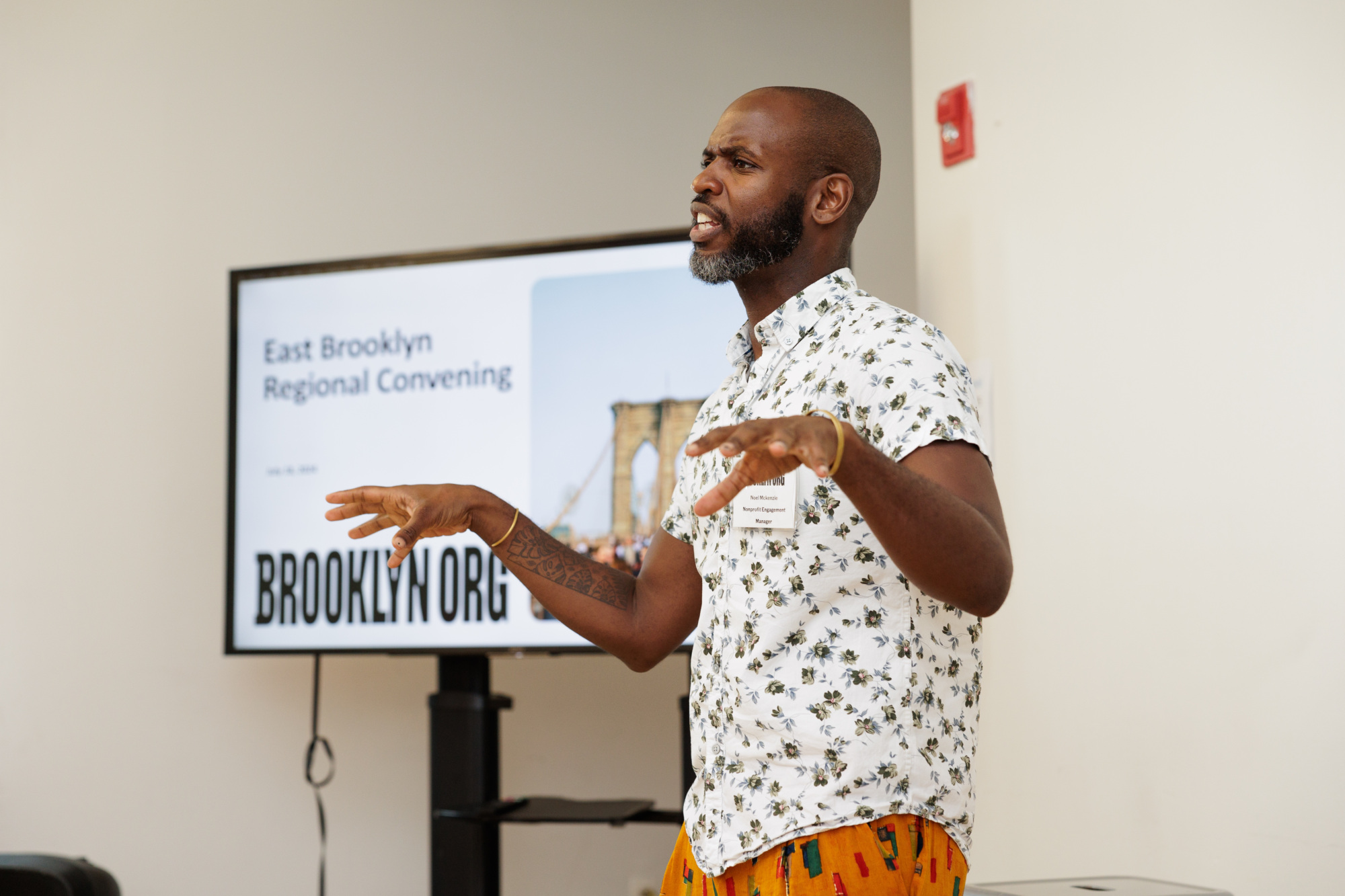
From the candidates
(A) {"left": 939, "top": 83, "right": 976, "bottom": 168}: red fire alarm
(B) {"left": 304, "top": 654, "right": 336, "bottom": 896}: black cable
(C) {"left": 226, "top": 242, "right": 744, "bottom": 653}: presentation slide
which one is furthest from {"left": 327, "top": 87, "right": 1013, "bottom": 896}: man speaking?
(B) {"left": 304, "top": 654, "right": 336, "bottom": 896}: black cable

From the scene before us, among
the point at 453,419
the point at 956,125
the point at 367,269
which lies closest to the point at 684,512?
the point at 956,125

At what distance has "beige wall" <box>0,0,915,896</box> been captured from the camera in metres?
2.88

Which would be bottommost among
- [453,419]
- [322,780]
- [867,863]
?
[322,780]

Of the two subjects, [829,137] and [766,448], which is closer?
[766,448]

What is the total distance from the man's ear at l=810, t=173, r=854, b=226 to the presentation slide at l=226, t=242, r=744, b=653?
103 centimetres

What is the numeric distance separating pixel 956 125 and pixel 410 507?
135cm

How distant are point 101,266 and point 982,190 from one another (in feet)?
8.20

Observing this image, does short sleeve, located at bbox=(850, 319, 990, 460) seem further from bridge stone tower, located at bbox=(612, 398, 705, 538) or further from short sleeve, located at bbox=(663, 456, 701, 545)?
bridge stone tower, located at bbox=(612, 398, 705, 538)

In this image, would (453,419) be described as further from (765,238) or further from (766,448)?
(766,448)

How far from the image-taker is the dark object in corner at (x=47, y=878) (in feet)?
5.73

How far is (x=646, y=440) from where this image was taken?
2.33 m

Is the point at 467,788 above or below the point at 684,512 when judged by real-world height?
below

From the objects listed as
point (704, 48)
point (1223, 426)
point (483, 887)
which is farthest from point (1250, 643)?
point (704, 48)

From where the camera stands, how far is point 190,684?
3.08m
